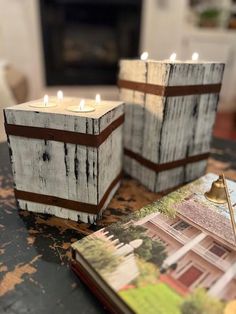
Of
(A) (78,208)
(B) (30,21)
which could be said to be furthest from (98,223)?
(B) (30,21)

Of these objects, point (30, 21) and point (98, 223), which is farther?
point (30, 21)

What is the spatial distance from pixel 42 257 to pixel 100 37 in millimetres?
2816

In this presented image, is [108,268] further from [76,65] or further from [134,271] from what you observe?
[76,65]

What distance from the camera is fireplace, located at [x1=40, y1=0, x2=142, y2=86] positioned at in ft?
8.56

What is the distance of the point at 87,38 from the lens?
9.45 feet

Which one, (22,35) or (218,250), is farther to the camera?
(22,35)

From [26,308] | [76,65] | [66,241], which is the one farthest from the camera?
[76,65]

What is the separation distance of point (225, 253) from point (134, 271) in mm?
148

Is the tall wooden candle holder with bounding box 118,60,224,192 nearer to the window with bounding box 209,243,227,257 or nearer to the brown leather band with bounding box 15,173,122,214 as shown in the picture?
the brown leather band with bounding box 15,173,122,214

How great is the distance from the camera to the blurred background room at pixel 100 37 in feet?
8.21

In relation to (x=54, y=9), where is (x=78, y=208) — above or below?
below

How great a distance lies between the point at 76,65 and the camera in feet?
9.45

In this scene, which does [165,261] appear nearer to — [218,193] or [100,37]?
[218,193]

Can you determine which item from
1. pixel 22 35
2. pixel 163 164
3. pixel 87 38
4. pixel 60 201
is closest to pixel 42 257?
pixel 60 201
